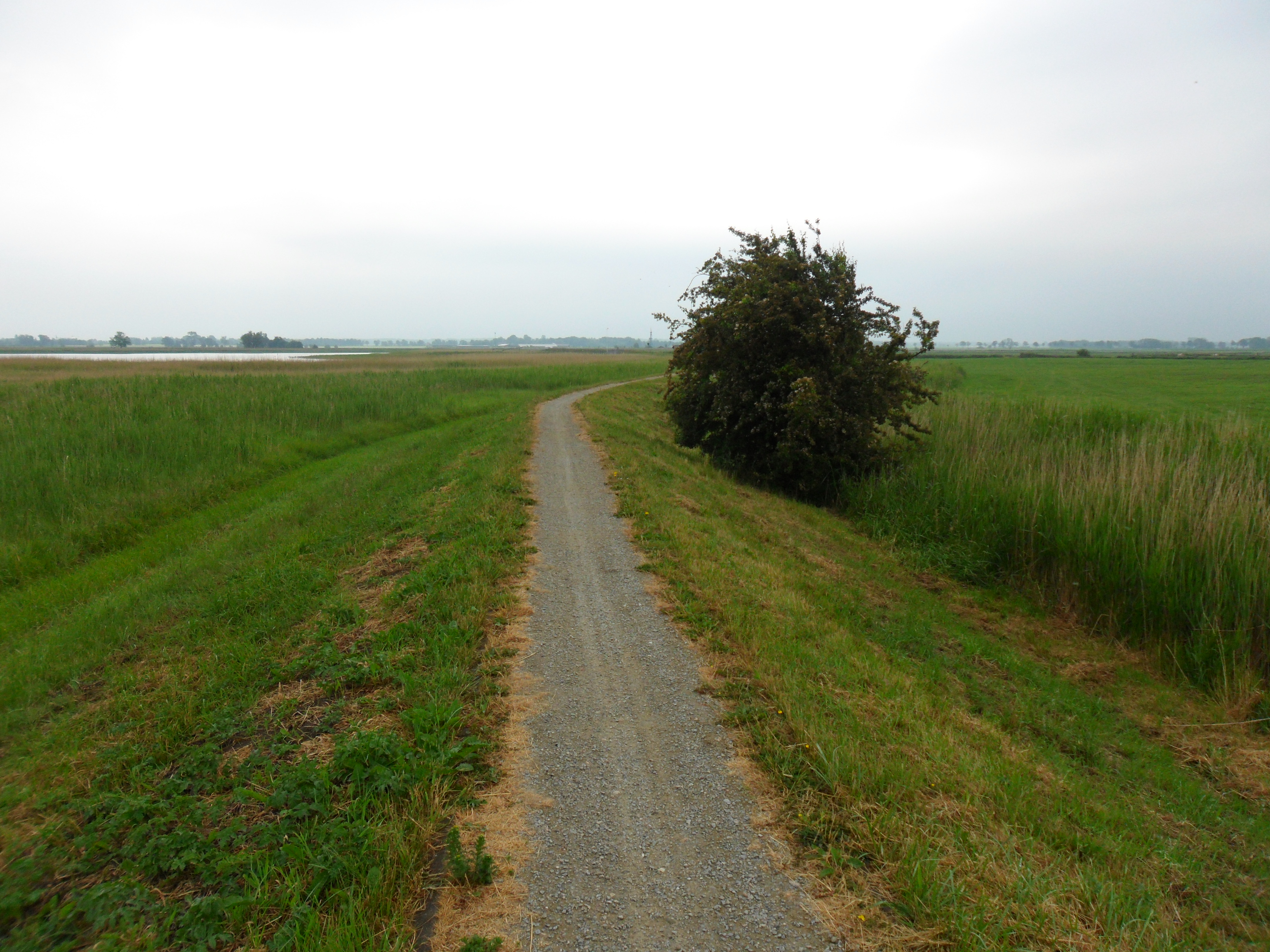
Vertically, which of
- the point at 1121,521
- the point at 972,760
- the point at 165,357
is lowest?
the point at 972,760

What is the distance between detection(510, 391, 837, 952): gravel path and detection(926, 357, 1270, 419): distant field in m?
17.5

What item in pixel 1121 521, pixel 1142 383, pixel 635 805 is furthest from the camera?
pixel 1142 383

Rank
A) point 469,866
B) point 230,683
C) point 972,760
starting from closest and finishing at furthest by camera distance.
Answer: point 469,866, point 972,760, point 230,683

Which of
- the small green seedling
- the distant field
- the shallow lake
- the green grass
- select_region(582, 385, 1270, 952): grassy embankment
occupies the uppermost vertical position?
the shallow lake

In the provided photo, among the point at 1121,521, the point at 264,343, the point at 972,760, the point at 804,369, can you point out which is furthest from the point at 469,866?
the point at 264,343

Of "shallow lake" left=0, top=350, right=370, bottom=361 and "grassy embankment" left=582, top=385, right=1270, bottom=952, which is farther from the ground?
"shallow lake" left=0, top=350, right=370, bottom=361

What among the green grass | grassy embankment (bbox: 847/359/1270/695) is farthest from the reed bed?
the green grass

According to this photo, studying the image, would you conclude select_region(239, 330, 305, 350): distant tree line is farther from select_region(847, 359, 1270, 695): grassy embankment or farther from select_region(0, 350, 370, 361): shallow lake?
select_region(847, 359, 1270, 695): grassy embankment

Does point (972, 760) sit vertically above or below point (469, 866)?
below

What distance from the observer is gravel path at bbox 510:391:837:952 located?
9.52 feet

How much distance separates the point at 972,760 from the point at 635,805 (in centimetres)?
259

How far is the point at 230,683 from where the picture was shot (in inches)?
219

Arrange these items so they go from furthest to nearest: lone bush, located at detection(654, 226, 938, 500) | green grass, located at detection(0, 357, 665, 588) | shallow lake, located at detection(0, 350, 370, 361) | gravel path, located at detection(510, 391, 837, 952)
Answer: shallow lake, located at detection(0, 350, 370, 361) < lone bush, located at detection(654, 226, 938, 500) < green grass, located at detection(0, 357, 665, 588) < gravel path, located at detection(510, 391, 837, 952)

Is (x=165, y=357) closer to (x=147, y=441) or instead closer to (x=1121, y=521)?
(x=147, y=441)
